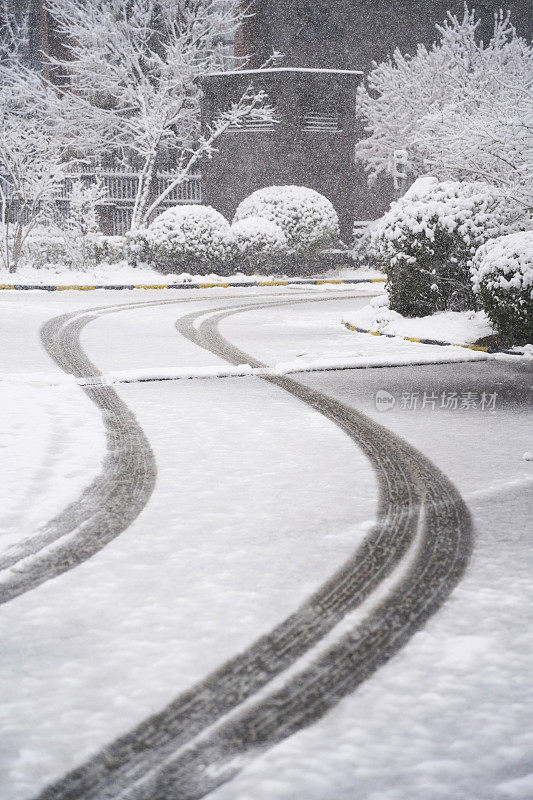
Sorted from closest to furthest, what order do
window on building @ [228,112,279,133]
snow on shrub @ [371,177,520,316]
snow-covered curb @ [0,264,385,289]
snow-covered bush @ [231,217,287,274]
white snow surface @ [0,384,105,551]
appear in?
1. white snow surface @ [0,384,105,551]
2. snow on shrub @ [371,177,520,316]
3. snow-covered curb @ [0,264,385,289]
4. snow-covered bush @ [231,217,287,274]
5. window on building @ [228,112,279,133]

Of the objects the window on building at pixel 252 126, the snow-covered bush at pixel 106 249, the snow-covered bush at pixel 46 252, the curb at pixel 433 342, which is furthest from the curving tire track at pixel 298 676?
the window on building at pixel 252 126

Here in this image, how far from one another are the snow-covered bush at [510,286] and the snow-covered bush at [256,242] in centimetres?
1305

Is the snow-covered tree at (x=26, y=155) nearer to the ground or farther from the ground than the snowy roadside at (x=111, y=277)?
farther from the ground

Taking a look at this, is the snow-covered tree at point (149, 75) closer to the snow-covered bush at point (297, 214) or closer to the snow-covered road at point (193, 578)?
the snow-covered bush at point (297, 214)

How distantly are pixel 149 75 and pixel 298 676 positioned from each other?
29789 millimetres

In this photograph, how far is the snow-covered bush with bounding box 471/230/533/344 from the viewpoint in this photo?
38.4 ft

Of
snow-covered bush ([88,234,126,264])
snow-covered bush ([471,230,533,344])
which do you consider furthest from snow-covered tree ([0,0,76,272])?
snow-covered bush ([471,230,533,344])

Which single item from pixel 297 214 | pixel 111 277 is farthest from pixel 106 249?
pixel 297 214

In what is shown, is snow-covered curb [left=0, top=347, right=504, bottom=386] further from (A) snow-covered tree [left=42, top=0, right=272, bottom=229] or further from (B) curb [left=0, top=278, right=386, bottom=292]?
(A) snow-covered tree [left=42, top=0, right=272, bottom=229]

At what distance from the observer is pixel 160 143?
31.3m

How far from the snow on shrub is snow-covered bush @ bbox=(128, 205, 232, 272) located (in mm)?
9948

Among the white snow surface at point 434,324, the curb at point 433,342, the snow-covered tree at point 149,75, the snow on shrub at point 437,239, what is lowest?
the curb at point 433,342

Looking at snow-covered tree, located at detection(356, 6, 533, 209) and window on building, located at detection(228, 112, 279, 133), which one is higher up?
snow-covered tree, located at detection(356, 6, 533, 209)

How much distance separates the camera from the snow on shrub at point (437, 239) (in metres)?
14.2
